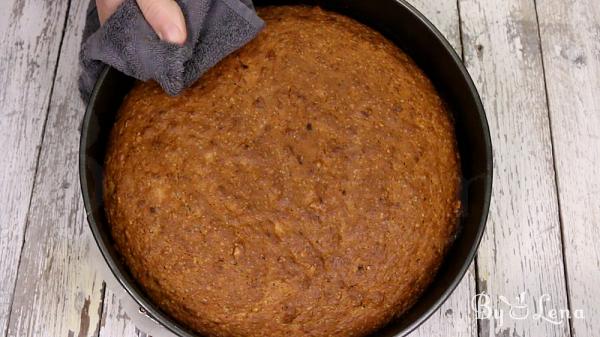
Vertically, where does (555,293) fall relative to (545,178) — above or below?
below

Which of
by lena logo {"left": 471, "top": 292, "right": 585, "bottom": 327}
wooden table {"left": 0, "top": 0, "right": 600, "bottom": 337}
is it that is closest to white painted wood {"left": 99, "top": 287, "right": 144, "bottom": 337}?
wooden table {"left": 0, "top": 0, "right": 600, "bottom": 337}

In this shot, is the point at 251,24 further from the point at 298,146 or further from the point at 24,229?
the point at 24,229

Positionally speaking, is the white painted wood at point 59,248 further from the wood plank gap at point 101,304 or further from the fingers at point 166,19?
the fingers at point 166,19

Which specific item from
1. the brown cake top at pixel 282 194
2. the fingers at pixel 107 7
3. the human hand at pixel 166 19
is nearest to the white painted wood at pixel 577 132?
the brown cake top at pixel 282 194

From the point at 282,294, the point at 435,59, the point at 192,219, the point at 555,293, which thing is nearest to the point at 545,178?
the point at 555,293

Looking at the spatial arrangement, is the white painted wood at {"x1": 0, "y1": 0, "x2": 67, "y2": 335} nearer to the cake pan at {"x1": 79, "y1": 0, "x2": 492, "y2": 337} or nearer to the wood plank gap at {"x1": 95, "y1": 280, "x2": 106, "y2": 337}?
the wood plank gap at {"x1": 95, "y1": 280, "x2": 106, "y2": 337}

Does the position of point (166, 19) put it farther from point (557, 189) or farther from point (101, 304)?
point (557, 189)
